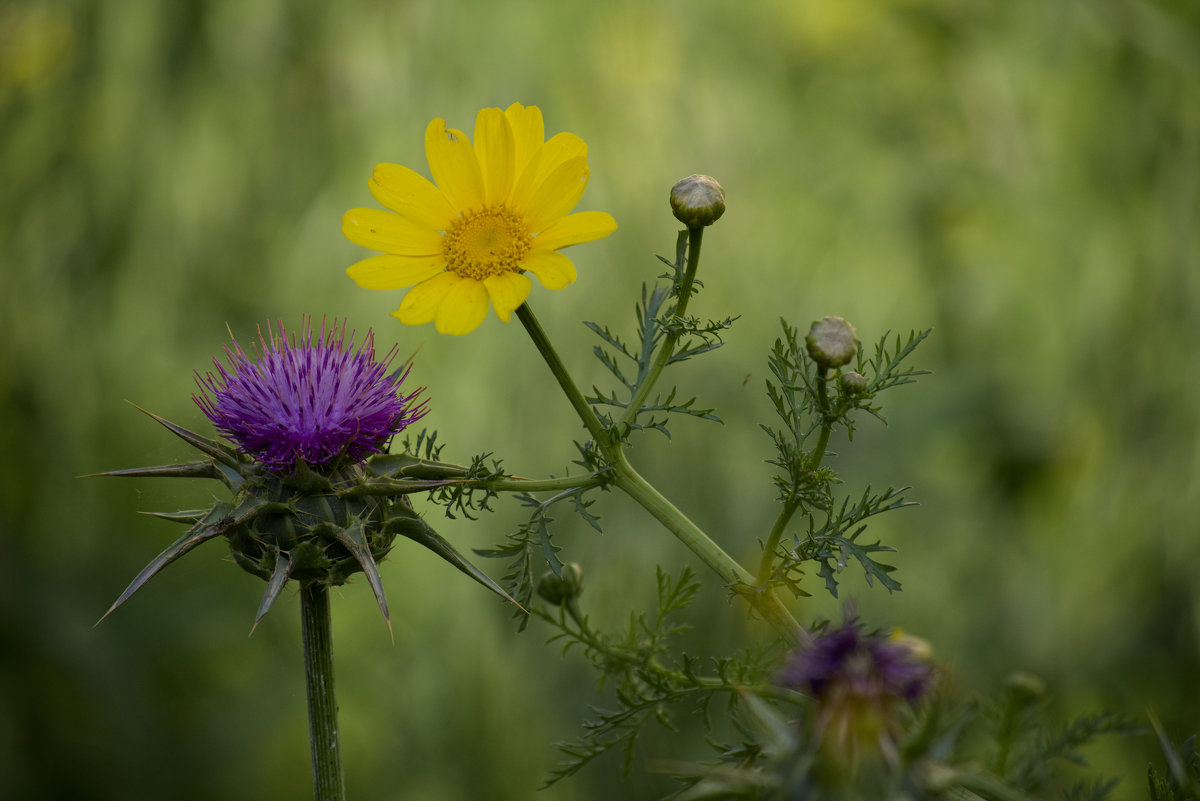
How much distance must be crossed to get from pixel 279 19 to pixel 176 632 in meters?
1.78

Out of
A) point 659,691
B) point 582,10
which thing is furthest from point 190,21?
point 659,691

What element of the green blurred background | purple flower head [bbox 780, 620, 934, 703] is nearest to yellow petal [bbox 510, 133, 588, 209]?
purple flower head [bbox 780, 620, 934, 703]

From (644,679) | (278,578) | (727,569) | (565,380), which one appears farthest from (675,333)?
(278,578)

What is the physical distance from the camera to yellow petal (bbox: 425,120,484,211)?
1035mm

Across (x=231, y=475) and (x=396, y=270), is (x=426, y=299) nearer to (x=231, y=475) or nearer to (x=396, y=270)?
(x=396, y=270)

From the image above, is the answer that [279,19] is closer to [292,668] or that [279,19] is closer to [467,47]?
[467,47]

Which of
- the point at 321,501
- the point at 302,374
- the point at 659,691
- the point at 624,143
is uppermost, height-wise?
the point at 624,143

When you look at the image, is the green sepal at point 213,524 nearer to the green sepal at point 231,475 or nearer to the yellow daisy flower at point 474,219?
the green sepal at point 231,475

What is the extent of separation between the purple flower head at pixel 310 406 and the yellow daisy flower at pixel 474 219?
0.10 meters

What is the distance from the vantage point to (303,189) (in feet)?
11.2

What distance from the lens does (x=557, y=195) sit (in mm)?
999

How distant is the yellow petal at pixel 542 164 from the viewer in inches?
39.8

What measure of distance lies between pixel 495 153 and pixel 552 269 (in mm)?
152

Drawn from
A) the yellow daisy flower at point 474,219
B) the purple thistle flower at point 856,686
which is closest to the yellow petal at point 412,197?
the yellow daisy flower at point 474,219
